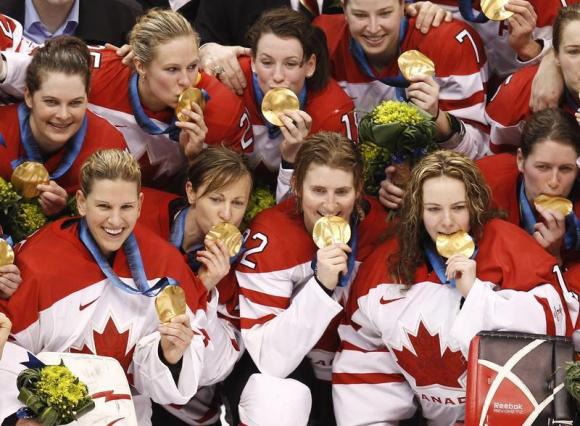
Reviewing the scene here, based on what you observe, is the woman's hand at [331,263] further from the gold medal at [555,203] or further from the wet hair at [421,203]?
the gold medal at [555,203]

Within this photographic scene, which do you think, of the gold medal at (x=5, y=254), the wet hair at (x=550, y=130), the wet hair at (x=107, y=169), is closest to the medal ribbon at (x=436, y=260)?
the wet hair at (x=550, y=130)

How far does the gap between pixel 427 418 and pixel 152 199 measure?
4.56ft

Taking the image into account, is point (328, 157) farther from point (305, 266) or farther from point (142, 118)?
point (142, 118)

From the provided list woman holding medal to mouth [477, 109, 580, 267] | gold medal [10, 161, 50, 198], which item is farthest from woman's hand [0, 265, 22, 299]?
woman holding medal to mouth [477, 109, 580, 267]

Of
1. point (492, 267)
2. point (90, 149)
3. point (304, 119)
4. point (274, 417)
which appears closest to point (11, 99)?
point (90, 149)

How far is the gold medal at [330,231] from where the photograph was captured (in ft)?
18.3

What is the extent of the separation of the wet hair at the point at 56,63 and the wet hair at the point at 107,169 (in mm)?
415

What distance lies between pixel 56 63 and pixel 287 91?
92 centimetres

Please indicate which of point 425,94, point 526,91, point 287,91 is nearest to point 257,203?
point 287,91

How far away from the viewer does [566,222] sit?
5734 mm

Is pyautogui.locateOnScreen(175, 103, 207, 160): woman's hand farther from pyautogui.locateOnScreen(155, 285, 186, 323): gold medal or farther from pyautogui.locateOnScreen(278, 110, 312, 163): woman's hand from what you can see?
pyautogui.locateOnScreen(155, 285, 186, 323): gold medal

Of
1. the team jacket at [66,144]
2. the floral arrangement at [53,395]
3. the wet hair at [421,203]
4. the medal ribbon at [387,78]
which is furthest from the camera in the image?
the medal ribbon at [387,78]

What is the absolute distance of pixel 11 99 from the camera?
598 cm

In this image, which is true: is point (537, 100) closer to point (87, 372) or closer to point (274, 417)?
point (274, 417)
